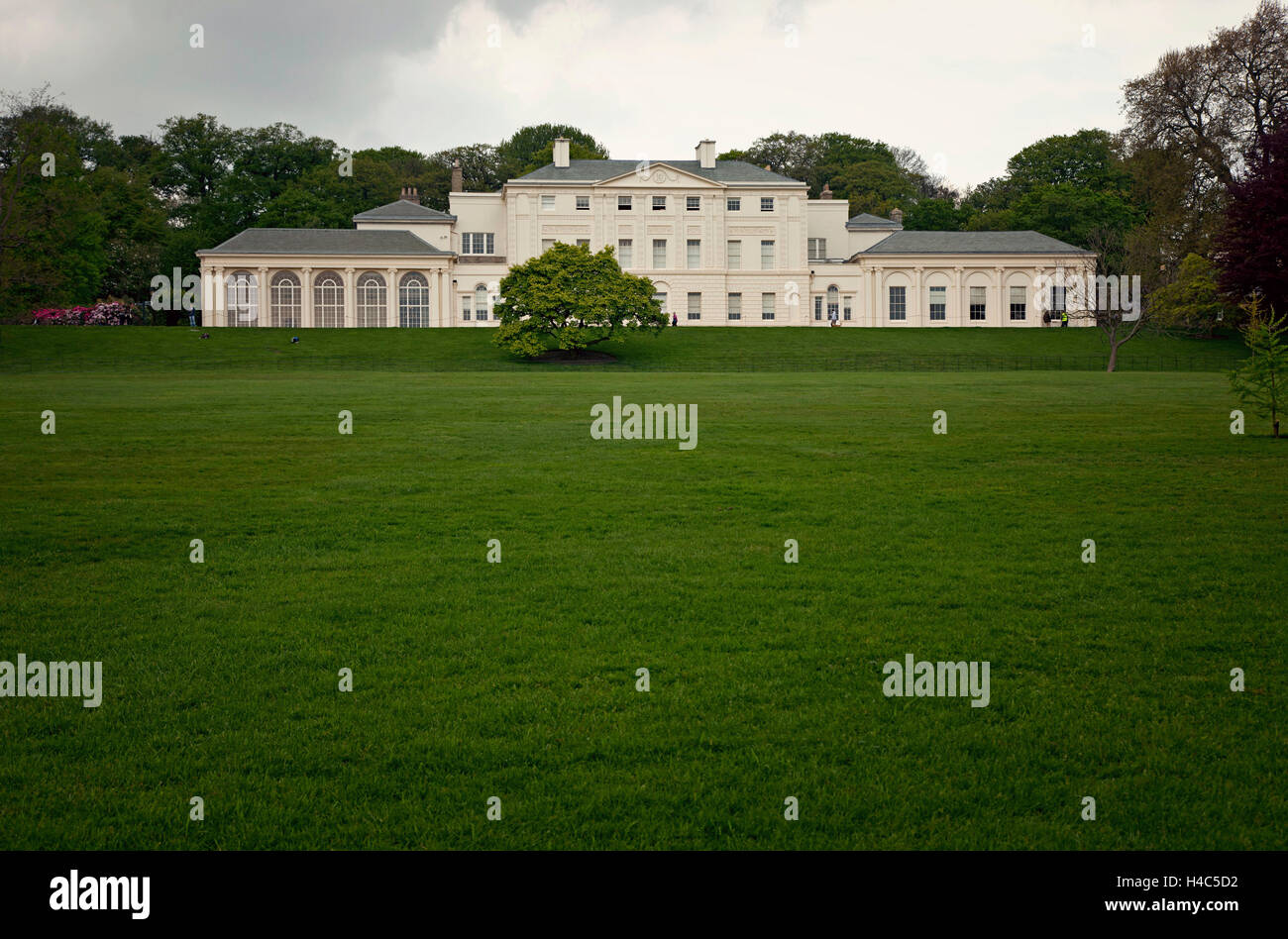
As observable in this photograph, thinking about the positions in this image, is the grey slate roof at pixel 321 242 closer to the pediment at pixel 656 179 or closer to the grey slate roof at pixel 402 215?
the grey slate roof at pixel 402 215

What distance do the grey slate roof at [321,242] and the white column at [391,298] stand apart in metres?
1.60

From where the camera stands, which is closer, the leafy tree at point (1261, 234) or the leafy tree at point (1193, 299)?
the leafy tree at point (1261, 234)

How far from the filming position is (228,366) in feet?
161

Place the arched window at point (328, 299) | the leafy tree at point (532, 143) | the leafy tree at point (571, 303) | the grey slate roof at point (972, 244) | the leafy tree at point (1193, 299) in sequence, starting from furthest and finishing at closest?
the leafy tree at point (532, 143)
the grey slate roof at point (972, 244)
the arched window at point (328, 299)
the leafy tree at point (1193, 299)
the leafy tree at point (571, 303)

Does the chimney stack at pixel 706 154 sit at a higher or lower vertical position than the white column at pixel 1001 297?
higher

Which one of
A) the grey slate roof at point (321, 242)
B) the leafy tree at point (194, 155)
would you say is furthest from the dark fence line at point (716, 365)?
the leafy tree at point (194, 155)

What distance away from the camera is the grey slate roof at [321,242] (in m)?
74.6

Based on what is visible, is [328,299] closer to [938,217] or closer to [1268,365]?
[938,217]

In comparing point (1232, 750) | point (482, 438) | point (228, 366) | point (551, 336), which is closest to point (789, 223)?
point (551, 336)

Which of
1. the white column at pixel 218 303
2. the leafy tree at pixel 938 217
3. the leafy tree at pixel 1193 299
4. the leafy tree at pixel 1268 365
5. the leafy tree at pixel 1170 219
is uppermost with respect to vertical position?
the leafy tree at pixel 938 217

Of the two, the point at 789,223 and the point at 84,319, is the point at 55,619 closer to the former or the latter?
the point at 84,319

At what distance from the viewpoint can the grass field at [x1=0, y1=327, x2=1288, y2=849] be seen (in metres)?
5.30

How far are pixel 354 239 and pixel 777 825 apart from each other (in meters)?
77.6
